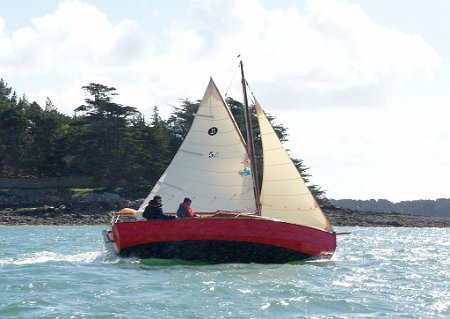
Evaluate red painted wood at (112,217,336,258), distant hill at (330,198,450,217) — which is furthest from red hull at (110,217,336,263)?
distant hill at (330,198,450,217)

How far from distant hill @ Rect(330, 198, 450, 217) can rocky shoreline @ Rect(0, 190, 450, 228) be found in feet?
129

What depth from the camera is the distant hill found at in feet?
377

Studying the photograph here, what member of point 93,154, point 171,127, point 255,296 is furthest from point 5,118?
point 255,296

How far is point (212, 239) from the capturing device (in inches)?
855

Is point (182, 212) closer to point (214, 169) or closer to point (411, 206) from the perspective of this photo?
point (214, 169)

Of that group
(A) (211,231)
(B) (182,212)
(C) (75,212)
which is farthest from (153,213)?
(C) (75,212)

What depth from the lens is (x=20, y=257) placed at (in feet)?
82.8

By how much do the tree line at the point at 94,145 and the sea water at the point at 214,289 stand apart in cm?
4832

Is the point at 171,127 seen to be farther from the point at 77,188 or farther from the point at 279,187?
the point at 279,187

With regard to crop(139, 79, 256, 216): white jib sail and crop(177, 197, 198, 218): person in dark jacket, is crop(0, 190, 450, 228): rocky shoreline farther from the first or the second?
crop(177, 197, 198, 218): person in dark jacket

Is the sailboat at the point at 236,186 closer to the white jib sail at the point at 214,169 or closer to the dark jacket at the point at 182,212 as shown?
the white jib sail at the point at 214,169

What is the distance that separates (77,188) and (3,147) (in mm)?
10091

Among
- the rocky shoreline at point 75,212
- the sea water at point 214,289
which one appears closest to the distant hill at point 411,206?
the rocky shoreline at point 75,212

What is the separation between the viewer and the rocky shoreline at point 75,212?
197ft
